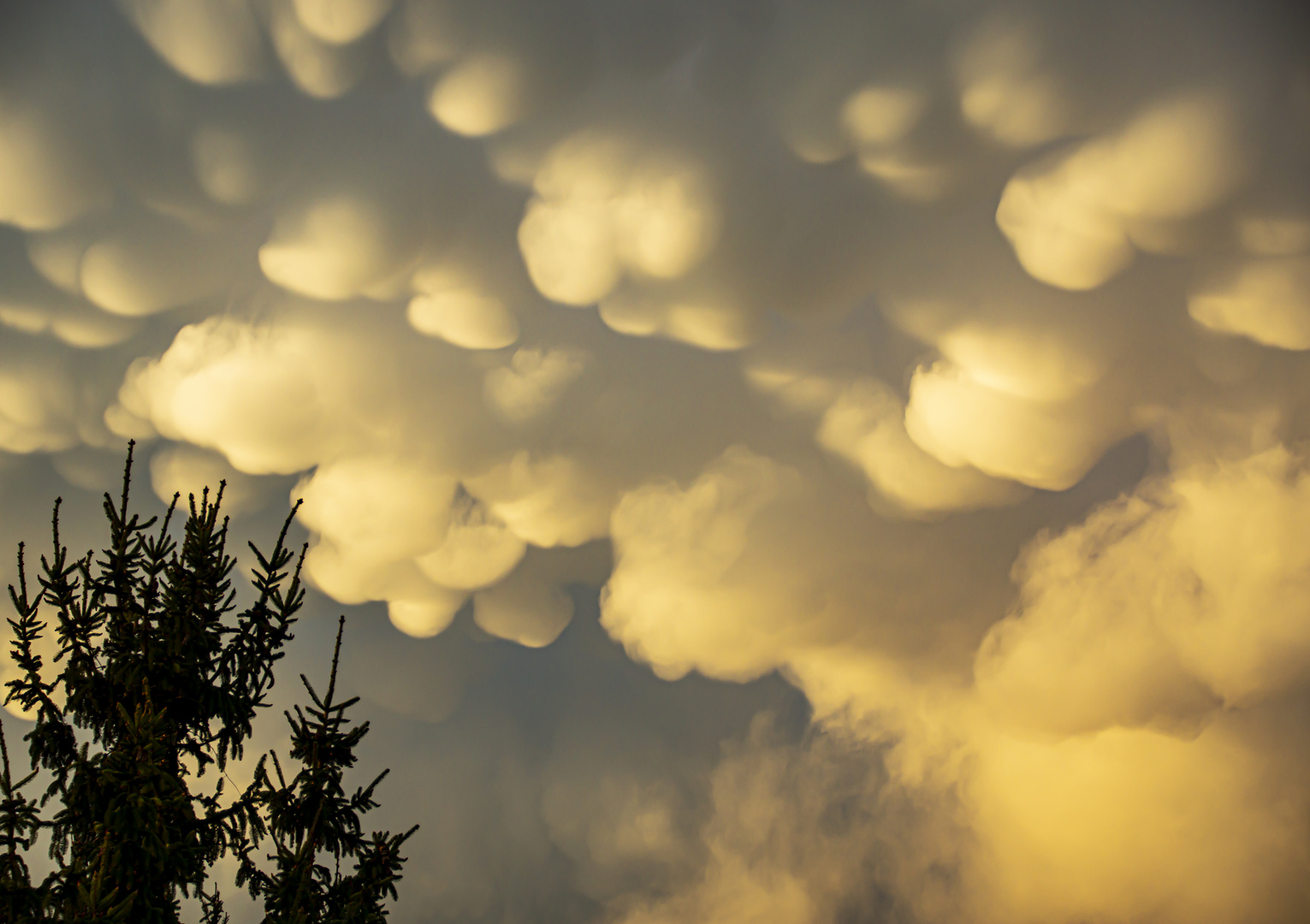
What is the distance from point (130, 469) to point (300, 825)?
527cm

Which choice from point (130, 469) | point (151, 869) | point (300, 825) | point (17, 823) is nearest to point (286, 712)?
point (300, 825)

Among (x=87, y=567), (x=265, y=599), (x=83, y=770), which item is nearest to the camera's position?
(x=83, y=770)

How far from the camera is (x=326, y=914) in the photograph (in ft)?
33.8

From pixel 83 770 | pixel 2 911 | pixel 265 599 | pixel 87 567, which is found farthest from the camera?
pixel 265 599

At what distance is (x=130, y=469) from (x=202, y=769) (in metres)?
4.36

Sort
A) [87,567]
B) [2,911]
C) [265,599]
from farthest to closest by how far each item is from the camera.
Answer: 1. [265,599]
2. [87,567]
3. [2,911]

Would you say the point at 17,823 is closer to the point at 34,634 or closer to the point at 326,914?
the point at 34,634

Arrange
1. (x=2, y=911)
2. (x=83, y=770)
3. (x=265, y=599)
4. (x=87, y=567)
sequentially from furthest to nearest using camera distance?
1. (x=265, y=599)
2. (x=87, y=567)
3. (x=83, y=770)
4. (x=2, y=911)

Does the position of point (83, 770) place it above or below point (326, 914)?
above

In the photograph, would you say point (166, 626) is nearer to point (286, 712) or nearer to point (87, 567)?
point (87, 567)

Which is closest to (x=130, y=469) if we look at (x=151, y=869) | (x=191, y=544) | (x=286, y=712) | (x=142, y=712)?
(x=191, y=544)

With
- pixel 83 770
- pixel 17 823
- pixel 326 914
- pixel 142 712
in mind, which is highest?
pixel 142 712

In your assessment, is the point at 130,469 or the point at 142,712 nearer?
the point at 142,712

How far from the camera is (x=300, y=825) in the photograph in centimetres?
1066
